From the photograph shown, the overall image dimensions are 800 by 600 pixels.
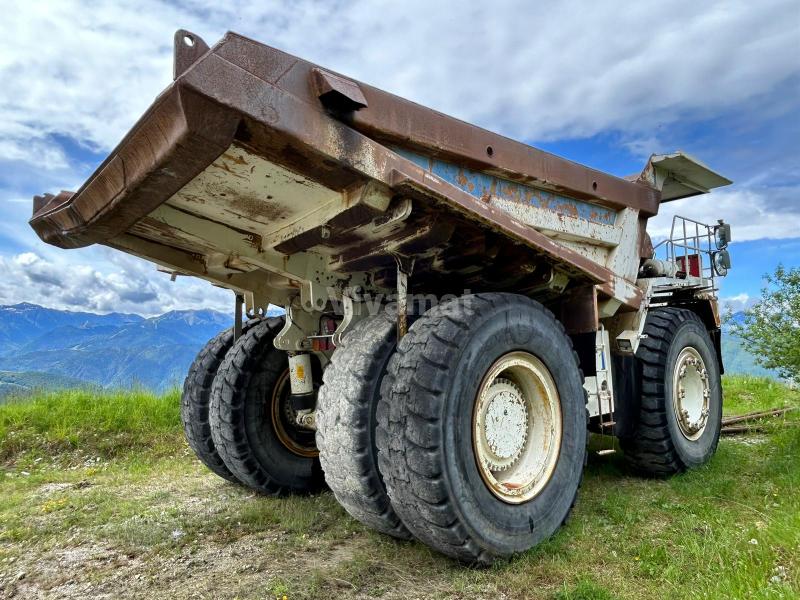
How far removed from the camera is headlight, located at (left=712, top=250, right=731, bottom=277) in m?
5.34

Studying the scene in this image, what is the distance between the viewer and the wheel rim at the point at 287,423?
4336 mm

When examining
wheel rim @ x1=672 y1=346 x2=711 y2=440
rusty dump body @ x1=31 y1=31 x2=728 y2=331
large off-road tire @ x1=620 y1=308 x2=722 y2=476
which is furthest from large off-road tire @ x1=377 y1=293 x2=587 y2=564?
wheel rim @ x1=672 y1=346 x2=711 y2=440

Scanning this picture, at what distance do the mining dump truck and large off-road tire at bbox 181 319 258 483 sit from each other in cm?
2

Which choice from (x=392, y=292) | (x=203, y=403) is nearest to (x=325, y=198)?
(x=392, y=292)

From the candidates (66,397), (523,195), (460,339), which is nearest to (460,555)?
(460,339)

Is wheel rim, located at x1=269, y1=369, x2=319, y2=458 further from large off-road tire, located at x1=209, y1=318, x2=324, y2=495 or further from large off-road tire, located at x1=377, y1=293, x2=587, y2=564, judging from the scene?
large off-road tire, located at x1=377, y1=293, x2=587, y2=564

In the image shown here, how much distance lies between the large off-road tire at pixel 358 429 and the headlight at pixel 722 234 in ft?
12.6

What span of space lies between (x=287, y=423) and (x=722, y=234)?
4305 mm

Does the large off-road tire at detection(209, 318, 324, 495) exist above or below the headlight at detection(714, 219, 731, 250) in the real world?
below

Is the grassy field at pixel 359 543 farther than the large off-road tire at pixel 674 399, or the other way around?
the large off-road tire at pixel 674 399

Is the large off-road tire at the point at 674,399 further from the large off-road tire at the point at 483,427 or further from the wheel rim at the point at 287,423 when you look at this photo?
the wheel rim at the point at 287,423

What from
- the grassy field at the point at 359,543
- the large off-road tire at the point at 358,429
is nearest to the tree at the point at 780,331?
the grassy field at the point at 359,543

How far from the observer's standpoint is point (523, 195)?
358 cm

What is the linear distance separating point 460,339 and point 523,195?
135cm
